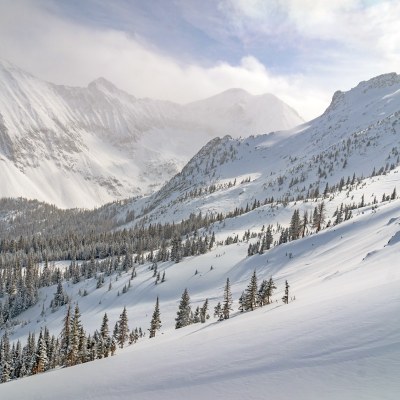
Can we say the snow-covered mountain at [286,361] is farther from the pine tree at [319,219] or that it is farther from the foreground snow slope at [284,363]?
the pine tree at [319,219]

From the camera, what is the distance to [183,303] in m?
80.1

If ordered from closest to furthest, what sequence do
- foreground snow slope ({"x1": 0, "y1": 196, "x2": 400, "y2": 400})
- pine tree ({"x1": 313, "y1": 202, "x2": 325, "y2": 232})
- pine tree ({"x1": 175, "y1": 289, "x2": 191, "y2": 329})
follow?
foreground snow slope ({"x1": 0, "y1": 196, "x2": 400, "y2": 400})
pine tree ({"x1": 175, "y1": 289, "x2": 191, "y2": 329})
pine tree ({"x1": 313, "y1": 202, "x2": 325, "y2": 232})

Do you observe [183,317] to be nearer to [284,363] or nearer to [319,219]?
[284,363]

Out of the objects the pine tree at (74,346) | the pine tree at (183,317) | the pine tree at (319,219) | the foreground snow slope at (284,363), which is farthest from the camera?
the pine tree at (319,219)

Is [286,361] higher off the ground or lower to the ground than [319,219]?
lower

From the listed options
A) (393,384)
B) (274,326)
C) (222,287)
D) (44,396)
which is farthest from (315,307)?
(222,287)

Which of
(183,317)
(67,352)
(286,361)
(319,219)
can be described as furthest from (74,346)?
(319,219)

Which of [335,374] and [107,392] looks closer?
[335,374]

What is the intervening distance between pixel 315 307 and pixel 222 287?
8466 cm

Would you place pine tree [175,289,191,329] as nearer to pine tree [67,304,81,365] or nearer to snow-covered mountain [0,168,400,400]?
pine tree [67,304,81,365]

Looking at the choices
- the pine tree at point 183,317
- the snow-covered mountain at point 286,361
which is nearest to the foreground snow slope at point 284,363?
the snow-covered mountain at point 286,361

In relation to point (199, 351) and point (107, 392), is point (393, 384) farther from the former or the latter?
point (107, 392)

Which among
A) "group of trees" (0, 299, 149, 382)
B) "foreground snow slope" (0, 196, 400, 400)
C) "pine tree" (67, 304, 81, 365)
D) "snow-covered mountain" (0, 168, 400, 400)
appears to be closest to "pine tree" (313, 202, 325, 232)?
"group of trees" (0, 299, 149, 382)

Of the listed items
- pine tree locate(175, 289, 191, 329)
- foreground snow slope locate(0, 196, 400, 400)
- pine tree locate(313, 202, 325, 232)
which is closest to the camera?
foreground snow slope locate(0, 196, 400, 400)
